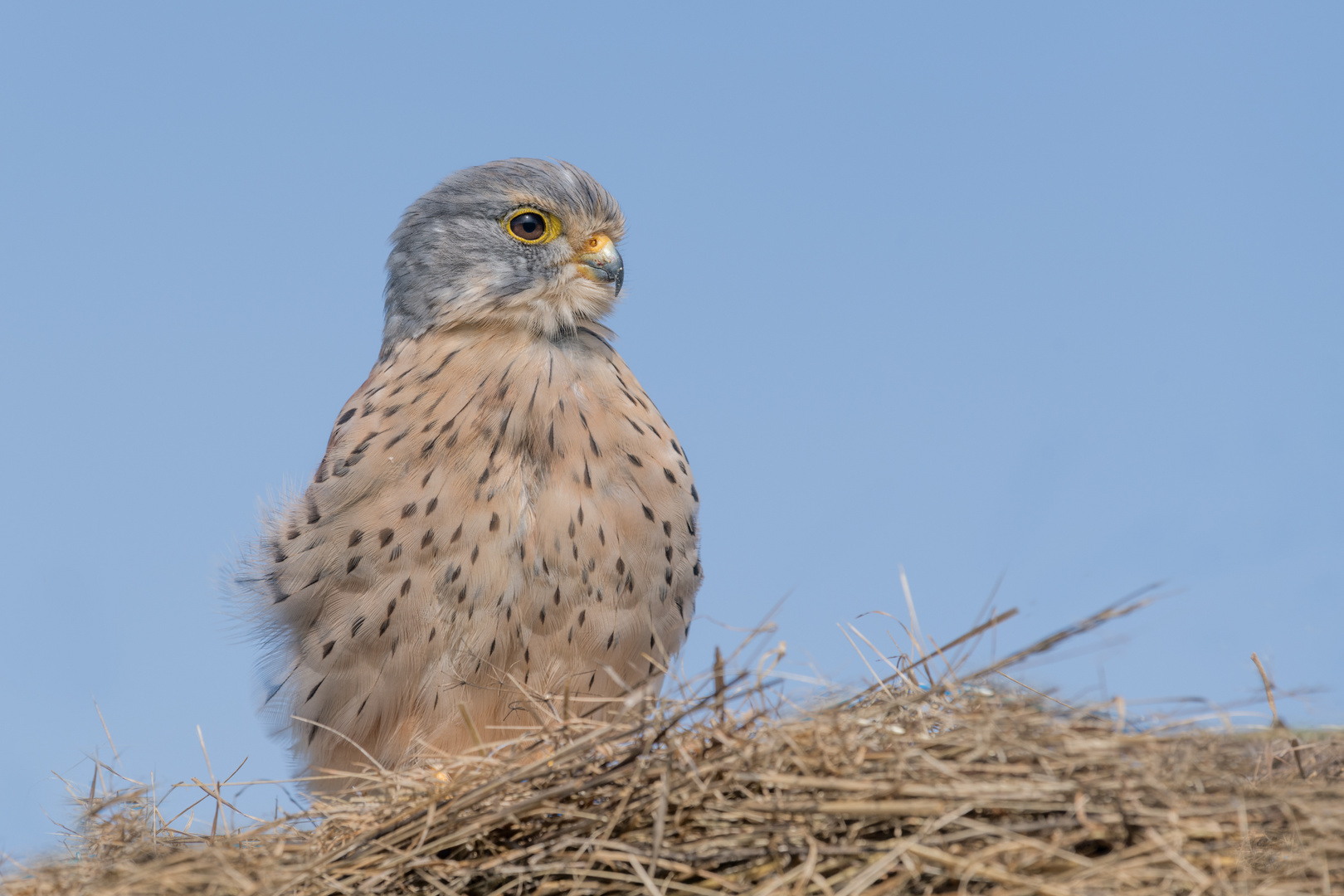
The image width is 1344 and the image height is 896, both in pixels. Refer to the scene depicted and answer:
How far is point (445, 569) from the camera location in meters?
3.64

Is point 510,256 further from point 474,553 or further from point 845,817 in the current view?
point 845,817

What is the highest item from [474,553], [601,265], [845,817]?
[601,265]

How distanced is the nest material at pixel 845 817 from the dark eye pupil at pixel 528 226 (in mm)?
2123

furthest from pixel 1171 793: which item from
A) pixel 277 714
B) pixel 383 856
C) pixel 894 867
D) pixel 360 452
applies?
pixel 277 714

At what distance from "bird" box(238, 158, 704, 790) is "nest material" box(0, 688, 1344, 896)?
39.1 inches

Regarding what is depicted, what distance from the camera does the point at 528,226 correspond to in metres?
4.20

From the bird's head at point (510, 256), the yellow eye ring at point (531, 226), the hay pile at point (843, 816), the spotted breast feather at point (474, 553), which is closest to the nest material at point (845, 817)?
the hay pile at point (843, 816)

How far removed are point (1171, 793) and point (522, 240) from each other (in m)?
2.94

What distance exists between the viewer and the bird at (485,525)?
3.67m

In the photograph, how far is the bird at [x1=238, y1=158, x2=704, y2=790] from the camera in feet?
12.1

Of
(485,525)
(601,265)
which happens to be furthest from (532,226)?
(485,525)

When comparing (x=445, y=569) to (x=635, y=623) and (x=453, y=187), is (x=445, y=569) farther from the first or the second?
(x=453, y=187)

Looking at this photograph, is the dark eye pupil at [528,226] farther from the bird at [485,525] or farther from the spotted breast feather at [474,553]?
the spotted breast feather at [474,553]

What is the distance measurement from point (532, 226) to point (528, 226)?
0.7 inches
